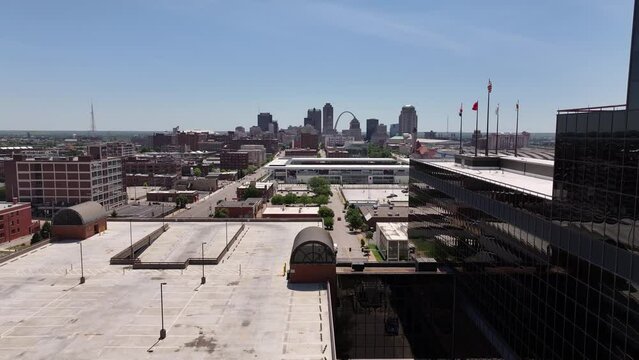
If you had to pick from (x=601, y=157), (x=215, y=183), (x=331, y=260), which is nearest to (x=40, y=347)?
(x=331, y=260)

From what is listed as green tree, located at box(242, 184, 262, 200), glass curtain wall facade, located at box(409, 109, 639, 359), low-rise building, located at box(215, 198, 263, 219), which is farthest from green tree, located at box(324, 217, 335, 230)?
glass curtain wall facade, located at box(409, 109, 639, 359)

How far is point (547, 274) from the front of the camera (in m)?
33.0

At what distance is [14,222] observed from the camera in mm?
105125

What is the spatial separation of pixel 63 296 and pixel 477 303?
4180cm

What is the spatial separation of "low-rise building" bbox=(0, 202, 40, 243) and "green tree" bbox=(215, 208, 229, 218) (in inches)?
1719

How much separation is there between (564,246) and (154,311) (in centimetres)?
3468

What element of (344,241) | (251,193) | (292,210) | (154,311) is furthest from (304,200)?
(154,311)

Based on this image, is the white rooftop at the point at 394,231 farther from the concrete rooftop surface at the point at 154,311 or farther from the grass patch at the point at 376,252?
the concrete rooftop surface at the point at 154,311

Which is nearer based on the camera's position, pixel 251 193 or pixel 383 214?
pixel 383 214

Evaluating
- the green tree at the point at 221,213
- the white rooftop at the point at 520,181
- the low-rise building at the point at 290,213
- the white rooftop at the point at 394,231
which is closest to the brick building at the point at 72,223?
the green tree at the point at 221,213

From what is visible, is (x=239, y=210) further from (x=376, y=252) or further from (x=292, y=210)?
(x=376, y=252)

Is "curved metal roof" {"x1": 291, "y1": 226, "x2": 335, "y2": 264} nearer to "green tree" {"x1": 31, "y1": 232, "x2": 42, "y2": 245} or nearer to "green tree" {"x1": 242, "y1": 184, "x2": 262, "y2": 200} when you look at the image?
"green tree" {"x1": 31, "y1": 232, "x2": 42, "y2": 245}

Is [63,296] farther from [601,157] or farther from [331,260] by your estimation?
[601,157]

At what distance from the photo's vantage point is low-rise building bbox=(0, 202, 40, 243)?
334 ft
